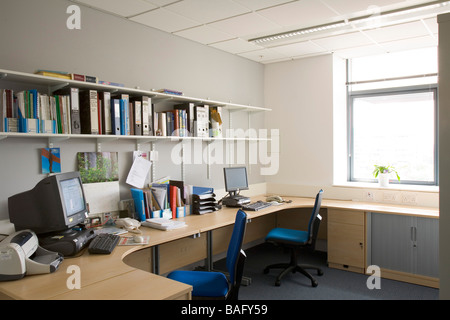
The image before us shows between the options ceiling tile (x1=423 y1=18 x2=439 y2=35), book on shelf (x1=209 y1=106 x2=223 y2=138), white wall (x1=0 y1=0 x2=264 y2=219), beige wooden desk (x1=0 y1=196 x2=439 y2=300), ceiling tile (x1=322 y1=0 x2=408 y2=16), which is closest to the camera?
beige wooden desk (x1=0 y1=196 x2=439 y2=300)

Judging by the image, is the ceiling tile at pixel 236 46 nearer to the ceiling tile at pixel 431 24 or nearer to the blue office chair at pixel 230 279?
the ceiling tile at pixel 431 24

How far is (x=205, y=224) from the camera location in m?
3.41

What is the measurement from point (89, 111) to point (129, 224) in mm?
990

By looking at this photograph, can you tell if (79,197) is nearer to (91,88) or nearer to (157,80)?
(91,88)

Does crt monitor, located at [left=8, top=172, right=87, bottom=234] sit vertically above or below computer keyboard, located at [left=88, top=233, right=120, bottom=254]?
above

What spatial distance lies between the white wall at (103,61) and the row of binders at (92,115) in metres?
0.26

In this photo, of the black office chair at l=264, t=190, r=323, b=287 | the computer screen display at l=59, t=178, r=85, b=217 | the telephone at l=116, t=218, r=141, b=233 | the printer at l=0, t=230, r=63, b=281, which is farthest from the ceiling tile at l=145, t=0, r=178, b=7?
A: the black office chair at l=264, t=190, r=323, b=287

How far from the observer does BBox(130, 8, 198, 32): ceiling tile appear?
3473mm

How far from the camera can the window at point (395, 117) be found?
4805mm

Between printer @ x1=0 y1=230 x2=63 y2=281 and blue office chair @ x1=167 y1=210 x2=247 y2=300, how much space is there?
0.90m

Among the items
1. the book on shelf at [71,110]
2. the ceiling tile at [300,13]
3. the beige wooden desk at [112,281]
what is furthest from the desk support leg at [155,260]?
the ceiling tile at [300,13]

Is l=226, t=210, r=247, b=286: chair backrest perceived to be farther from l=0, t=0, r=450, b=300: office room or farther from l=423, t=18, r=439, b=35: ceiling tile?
l=423, t=18, r=439, b=35: ceiling tile

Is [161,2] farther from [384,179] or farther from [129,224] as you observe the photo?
[384,179]

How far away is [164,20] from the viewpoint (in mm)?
3645
